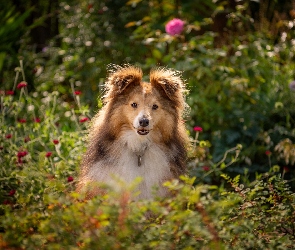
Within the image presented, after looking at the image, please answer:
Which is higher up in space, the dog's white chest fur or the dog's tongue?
the dog's tongue

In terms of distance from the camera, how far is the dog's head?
14.9 feet

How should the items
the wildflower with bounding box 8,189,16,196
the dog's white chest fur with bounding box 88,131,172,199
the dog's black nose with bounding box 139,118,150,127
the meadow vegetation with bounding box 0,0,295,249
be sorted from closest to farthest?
the meadow vegetation with bounding box 0,0,295,249, the dog's black nose with bounding box 139,118,150,127, the dog's white chest fur with bounding box 88,131,172,199, the wildflower with bounding box 8,189,16,196

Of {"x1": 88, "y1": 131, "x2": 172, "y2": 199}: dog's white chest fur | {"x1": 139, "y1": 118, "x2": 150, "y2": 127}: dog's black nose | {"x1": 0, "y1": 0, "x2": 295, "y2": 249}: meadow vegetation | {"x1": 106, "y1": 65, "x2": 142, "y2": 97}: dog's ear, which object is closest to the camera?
{"x1": 0, "y1": 0, "x2": 295, "y2": 249}: meadow vegetation

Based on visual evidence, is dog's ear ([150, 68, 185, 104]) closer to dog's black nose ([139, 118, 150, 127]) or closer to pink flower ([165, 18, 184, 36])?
dog's black nose ([139, 118, 150, 127])

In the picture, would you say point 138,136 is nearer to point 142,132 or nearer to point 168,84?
point 142,132

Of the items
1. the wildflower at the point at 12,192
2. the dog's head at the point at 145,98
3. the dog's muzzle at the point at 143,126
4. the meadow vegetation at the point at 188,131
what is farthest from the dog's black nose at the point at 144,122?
the wildflower at the point at 12,192

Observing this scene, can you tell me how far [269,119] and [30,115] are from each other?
2784 millimetres

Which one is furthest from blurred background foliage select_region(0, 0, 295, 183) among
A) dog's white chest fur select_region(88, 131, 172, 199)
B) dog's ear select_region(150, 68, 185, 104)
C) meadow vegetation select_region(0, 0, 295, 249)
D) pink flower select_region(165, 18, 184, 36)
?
dog's white chest fur select_region(88, 131, 172, 199)

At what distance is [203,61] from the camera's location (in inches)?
267

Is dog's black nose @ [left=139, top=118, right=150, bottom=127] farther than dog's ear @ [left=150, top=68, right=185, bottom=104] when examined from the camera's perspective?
No

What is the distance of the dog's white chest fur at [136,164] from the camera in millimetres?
4441

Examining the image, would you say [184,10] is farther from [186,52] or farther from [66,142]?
[66,142]

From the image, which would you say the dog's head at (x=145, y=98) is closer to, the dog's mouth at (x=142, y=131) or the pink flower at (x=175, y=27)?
the dog's mouth at (x=142, y=131)

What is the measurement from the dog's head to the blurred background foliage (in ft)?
3.77
